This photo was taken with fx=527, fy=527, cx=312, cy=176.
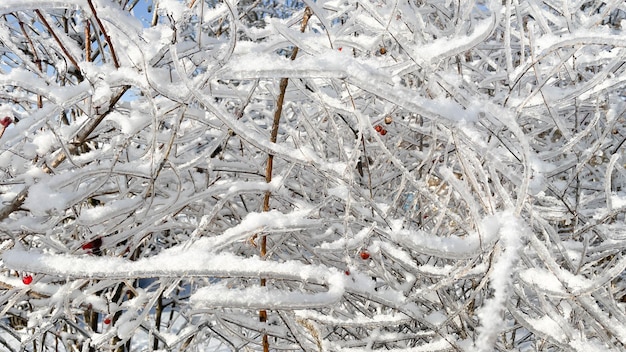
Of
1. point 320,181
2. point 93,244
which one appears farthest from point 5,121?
point 320,181

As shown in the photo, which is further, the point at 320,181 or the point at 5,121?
the point at 320,181

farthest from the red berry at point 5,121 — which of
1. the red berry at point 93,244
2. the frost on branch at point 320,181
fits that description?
the red berry at point 93,244

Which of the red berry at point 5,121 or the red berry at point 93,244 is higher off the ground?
the red berry at point 5,121

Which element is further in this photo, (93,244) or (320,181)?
(320,181)

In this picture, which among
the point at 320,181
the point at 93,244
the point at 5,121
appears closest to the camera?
the point at 5,121

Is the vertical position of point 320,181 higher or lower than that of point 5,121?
higher

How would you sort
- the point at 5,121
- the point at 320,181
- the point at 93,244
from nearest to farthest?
the point at 5,121 → the point at 93,244 → the point at 320,181

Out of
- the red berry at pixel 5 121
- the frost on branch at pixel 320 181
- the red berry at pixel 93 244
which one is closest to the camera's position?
the frost on branch at pixel 320 181

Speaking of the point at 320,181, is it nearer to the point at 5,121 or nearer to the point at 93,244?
the point at 93,244

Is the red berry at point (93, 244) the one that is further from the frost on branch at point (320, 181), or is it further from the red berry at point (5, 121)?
the red berry at point (5, 121)

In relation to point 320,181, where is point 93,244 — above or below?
below

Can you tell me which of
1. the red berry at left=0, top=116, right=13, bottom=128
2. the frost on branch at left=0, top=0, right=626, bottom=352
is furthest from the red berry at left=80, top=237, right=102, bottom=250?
the red berry at left=0, top=116, right=13, bottom=128

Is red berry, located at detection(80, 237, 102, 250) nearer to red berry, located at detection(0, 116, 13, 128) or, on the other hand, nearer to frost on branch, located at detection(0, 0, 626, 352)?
frost on branch, located at detection(0, 0, 626, 352)

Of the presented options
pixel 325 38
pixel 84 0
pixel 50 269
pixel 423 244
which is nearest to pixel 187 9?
pixel 84 0
